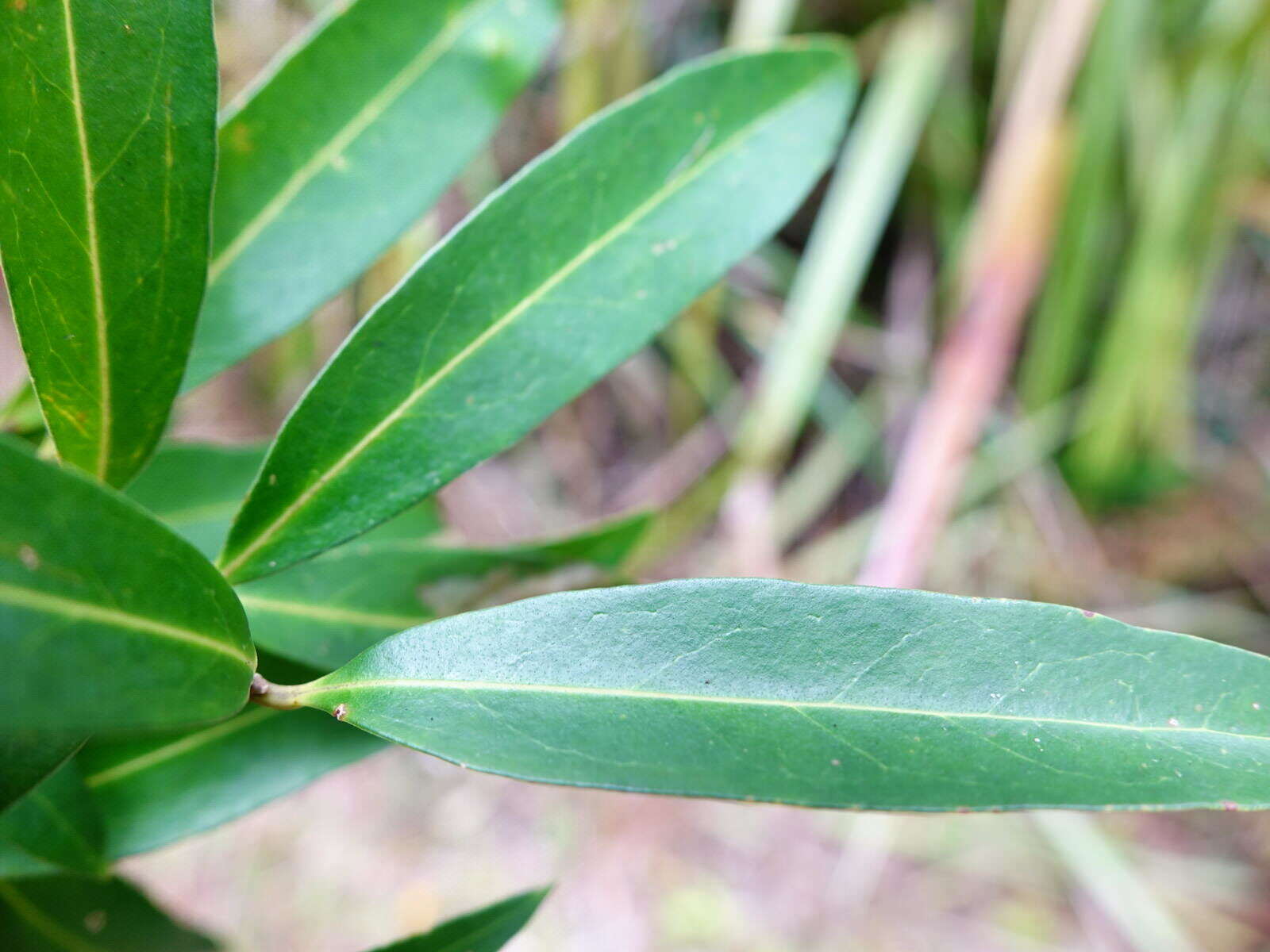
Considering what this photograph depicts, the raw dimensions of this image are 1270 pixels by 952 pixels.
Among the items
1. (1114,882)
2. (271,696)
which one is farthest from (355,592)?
(1114,882)

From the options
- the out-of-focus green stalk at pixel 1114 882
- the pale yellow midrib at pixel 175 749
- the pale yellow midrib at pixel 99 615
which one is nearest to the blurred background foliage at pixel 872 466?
the out-of-focus green stalk at pixel 1114 882

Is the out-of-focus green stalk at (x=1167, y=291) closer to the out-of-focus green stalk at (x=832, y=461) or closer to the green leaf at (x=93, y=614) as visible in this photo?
the out-of-focus green stalk at (x=832, y=461)

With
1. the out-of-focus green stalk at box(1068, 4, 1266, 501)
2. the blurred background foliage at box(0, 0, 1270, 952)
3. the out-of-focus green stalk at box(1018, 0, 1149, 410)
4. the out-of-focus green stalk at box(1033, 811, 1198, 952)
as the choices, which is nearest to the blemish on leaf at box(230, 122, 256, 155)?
the blurred background foliage at box(0, 0, 1270, 952)

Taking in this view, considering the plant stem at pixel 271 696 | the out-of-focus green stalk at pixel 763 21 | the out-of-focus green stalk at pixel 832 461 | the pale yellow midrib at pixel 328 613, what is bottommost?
the plant stem at pixel 271 696

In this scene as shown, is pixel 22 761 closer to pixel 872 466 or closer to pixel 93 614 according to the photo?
pixel 93 614

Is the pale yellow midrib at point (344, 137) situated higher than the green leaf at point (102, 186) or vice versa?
the pale yellow midrib at point (344, 137)

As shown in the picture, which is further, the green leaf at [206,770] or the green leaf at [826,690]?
the green leaf at [206,770]

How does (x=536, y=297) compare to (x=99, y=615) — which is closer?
(x=99, y=615)
